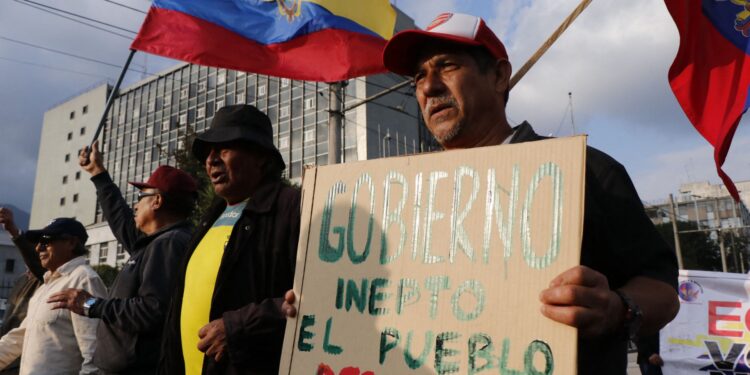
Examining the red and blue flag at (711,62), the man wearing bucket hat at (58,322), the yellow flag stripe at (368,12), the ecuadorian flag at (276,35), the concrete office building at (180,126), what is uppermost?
the concrete office building at (180,126)

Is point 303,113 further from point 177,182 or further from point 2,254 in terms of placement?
point 2,254

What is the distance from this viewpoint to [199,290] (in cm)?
242

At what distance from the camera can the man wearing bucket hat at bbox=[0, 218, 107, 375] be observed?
11.7 feet

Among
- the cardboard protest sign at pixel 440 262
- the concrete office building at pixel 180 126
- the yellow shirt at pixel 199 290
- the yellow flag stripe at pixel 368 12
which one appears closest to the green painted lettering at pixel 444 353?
the cardboard protest sign at pixel 440 262

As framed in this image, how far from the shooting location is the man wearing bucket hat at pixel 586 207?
3.88 ft

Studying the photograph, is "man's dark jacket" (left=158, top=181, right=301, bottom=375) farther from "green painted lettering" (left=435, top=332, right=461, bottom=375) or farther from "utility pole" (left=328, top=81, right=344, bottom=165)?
"utility pole" (left=328, top=81, right=344, bottom=165)

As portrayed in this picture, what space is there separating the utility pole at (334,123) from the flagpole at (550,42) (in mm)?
5579

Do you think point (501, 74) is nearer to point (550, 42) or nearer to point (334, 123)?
point (550, 42)

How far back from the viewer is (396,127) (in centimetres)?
3484

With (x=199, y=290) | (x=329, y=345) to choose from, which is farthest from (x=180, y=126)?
(x=329, y=345)

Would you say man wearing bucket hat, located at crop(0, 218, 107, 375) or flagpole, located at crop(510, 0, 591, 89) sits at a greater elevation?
flagpole, located at crop(510, 0, 591, 89)

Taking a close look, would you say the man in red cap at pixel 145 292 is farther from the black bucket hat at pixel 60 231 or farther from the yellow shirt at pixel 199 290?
the black bucket hat at pixel 60 231

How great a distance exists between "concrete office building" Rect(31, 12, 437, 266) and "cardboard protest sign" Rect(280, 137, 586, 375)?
63.0 ft

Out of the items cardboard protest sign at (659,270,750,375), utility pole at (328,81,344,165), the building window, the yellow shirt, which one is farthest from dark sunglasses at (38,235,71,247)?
the building window
